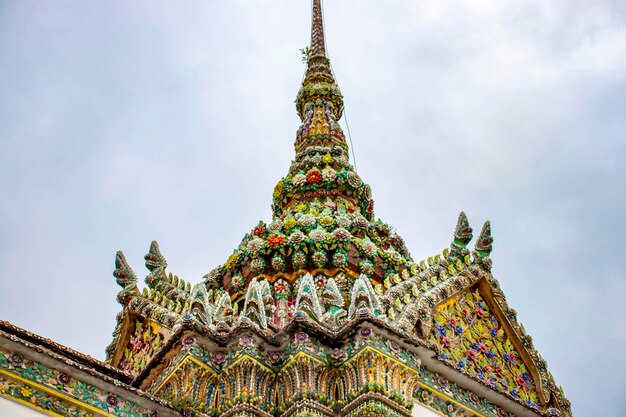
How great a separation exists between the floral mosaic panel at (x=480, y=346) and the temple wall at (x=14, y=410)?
4.56m

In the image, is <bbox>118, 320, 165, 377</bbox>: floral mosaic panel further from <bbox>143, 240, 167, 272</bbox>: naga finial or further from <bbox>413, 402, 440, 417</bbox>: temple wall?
<bbox>413, 402, 440, 417</bbox>: temple wall

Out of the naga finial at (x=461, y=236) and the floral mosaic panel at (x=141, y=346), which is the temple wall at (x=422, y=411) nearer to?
the naga finial at (x=461, y=236)

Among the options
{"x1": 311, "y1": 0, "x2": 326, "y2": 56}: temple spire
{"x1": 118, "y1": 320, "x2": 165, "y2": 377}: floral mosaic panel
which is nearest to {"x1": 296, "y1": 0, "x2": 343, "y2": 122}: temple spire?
{"x1": 311, "y1": 0, "x2": 326, "y2": 56}: temple spire

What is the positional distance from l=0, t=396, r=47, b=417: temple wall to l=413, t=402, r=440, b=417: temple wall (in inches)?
143

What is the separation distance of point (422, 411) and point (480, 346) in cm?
194

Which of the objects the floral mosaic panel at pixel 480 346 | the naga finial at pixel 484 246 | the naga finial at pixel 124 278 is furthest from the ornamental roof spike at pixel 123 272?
the naga finial at pixel 484 246

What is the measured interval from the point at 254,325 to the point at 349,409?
1253 mm

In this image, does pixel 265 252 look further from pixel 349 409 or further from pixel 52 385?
pixel 52 385

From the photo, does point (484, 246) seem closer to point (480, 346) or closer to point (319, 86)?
point (480, 346)

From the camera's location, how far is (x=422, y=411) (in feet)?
29.2

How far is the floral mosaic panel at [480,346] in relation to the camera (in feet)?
33.4

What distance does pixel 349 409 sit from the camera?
8.05 meters

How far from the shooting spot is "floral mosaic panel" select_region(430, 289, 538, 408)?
33.4 feet

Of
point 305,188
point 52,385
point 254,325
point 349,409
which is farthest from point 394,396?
point 305,188
